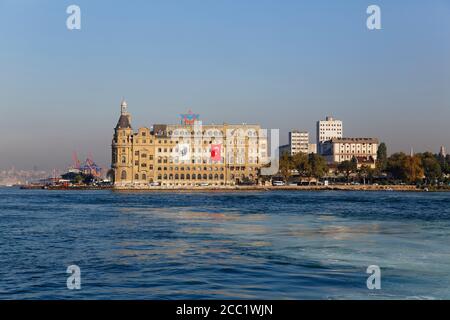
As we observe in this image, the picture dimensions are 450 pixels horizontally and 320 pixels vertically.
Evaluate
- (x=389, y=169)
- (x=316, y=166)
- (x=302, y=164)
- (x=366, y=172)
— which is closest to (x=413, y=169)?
(x=389, y=169)

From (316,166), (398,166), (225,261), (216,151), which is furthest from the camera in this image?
(216,151)

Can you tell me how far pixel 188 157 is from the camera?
165250 mm

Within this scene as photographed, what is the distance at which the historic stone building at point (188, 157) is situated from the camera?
164375 mm

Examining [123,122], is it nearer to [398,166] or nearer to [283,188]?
[283,188]

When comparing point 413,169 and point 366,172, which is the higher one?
point 413,169

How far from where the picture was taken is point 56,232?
119 feet

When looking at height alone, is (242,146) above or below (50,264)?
above

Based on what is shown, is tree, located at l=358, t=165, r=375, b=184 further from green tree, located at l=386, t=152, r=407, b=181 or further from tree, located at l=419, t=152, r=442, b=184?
tree, located at l=419, t=152, r=442, b=184

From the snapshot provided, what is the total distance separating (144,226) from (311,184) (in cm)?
13634

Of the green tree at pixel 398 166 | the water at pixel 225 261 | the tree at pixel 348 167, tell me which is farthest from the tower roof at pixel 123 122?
the water at pixel 225 261

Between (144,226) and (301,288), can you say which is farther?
(144,226)

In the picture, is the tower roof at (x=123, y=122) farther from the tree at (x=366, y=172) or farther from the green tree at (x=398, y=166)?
the green tree at (x=398, y=166)
